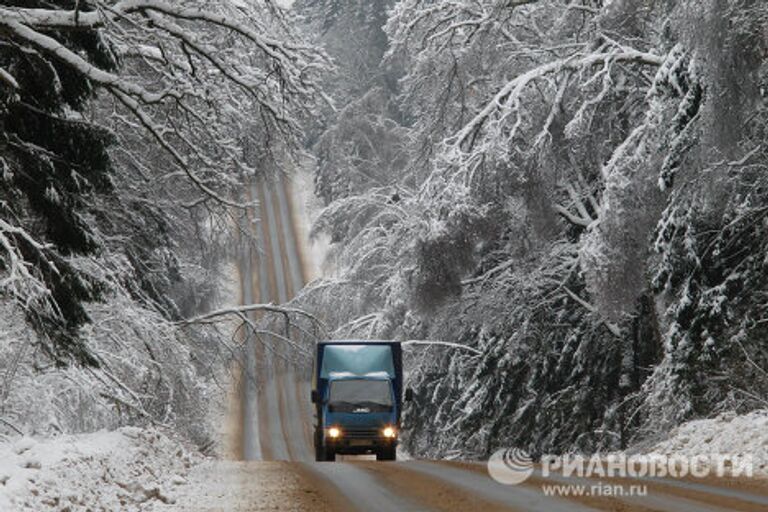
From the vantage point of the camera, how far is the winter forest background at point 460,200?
13.6m

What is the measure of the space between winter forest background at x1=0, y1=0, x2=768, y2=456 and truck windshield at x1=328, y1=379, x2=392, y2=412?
242cm

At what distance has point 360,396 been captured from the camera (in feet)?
78.3

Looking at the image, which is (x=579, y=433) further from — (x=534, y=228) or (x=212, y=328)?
(x=212, y=328)

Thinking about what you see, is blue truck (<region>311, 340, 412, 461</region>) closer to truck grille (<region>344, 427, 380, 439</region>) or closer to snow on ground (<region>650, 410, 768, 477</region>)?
truck grille (<region>344, 427, 380, 439</region>)

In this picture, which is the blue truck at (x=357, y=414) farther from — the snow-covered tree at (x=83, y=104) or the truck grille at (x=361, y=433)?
the snow-covered tree at (x=83, y=104)

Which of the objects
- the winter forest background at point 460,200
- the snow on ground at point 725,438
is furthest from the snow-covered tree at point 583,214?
the snow on ground at point 725,438

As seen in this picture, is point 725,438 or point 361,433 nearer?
point 725,438

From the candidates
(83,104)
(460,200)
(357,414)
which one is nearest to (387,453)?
(357,414)

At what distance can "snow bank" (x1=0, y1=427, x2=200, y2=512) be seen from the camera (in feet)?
30.1

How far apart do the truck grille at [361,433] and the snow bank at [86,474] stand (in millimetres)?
9164

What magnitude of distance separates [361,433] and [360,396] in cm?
82

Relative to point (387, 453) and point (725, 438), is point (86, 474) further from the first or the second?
point (387, 453)

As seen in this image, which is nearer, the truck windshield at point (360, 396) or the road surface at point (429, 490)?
the road surface at point (429, 490)

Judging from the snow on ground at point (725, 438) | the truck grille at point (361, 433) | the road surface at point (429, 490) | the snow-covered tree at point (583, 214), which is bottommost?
the road surface at point (429, 490)
